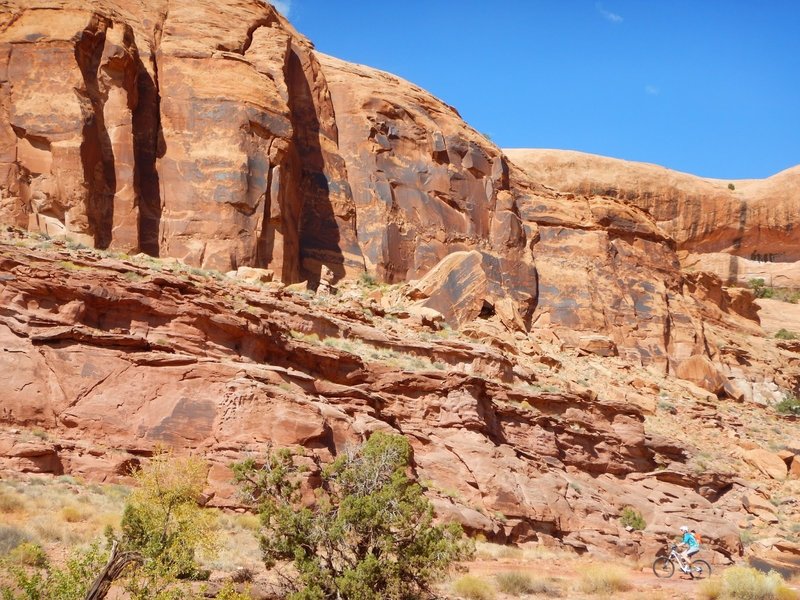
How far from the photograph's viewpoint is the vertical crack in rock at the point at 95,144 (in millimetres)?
34250

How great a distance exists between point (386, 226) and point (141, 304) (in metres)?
23.1

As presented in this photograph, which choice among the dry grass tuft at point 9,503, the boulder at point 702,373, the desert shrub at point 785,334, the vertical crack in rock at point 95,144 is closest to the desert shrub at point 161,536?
the dry grass tuft at point 9,503

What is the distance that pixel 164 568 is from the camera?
11.7 m

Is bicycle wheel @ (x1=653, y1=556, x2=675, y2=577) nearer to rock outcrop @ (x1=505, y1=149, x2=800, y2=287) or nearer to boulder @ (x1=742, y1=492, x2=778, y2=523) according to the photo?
boulder @ (x1=742, y1=492, x2=778, y2=523)

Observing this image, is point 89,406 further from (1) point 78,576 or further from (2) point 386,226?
(2) point 386,226

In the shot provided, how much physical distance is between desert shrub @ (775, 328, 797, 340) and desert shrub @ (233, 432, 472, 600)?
52.9 meters

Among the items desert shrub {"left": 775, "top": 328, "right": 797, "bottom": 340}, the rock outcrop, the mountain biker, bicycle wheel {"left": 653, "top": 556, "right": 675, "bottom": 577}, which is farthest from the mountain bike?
the rock outcrop

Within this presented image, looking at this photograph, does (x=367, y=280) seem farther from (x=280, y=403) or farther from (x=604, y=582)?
(x=604, y=582)

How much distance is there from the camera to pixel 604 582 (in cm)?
1778

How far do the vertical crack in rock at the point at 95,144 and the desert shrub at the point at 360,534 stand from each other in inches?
889

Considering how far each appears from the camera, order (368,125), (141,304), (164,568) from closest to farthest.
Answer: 1. (164,568)
2. (141,304)
3. (368,125)

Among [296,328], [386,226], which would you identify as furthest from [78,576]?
[386,226]

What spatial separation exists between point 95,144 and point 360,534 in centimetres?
2580

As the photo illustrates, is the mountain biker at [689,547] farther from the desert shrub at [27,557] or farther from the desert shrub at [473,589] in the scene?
the desert shrub at [27,557]
